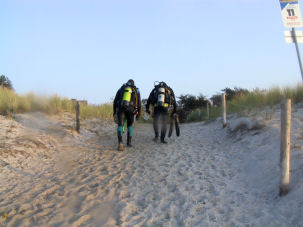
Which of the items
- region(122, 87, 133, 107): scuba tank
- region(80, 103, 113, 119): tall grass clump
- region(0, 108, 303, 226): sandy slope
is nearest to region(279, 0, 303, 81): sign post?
region(0, 108, 303, 226): sandy slope

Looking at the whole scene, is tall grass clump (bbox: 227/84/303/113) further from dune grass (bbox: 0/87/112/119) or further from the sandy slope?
dune grass (bbox: 0/87/112/119)

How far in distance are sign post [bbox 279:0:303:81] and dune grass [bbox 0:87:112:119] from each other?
788 cm

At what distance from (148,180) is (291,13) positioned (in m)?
3.92

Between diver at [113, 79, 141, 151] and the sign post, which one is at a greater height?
the sign post

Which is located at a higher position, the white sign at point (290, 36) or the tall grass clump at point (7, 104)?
the white sign at point (290, 36)

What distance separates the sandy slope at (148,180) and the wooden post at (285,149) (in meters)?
0.15

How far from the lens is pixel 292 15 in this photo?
15.6 ft

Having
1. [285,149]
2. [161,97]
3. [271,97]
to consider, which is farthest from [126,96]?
[271,97]

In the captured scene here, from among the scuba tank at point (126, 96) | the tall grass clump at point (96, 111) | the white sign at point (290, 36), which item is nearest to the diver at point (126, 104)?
the scuba tank at point (126, 96)

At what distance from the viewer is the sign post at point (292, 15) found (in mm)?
4707

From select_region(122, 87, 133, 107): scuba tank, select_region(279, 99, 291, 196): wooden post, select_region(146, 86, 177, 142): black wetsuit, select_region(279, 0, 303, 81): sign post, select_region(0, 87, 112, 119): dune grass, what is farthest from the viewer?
select_region(0, 87, 112, 119): dune grass

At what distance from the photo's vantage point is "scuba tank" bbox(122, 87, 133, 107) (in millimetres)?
6785

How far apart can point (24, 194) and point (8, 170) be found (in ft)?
3.97

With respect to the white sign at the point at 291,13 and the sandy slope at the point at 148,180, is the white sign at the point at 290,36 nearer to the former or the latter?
the white sign at the point at 291,13
